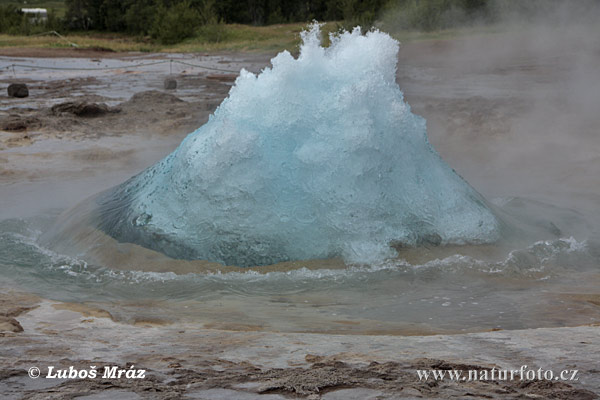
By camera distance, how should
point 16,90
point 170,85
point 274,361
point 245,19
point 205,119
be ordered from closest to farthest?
point 274,361
point 205,119
point 16,90
point 170,85
point 245,19

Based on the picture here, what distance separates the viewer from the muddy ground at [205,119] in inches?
68.7

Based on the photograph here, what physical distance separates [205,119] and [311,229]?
5076 millimetres

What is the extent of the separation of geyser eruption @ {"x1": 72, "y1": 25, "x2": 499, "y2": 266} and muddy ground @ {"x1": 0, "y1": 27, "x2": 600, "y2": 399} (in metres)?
0.89

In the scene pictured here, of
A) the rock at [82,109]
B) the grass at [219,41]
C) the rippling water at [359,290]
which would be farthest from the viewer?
the grass at [219,41]

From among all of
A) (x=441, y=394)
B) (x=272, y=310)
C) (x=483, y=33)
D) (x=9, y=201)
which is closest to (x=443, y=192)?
(x=272, y=310)

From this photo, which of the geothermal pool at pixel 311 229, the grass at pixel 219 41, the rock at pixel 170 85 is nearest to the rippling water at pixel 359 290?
the geothermal pool at pixel 311 229

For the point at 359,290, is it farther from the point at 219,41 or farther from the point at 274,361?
the point at 219,41

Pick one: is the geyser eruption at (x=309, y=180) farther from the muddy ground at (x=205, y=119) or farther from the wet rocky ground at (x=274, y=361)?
the wet rocky ground at (x=274, y=361)

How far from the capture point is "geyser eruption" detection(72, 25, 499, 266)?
3.62 m

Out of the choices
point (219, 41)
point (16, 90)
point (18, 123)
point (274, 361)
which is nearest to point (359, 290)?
point (274, 361)

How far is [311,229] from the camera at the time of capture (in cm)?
362

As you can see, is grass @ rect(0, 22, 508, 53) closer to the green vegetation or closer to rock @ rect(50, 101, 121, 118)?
the green vegetation

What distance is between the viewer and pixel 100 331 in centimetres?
244

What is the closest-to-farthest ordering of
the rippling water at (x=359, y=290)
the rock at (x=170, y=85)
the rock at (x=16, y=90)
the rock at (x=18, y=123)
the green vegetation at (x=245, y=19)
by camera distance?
the rippling water at (x=359, y=290) → the rock at (x=18, y=123) → the rock at (x=16, y=90) → the rock at (x=170, y=85) → the green vegetation at (x=245, y=19)
